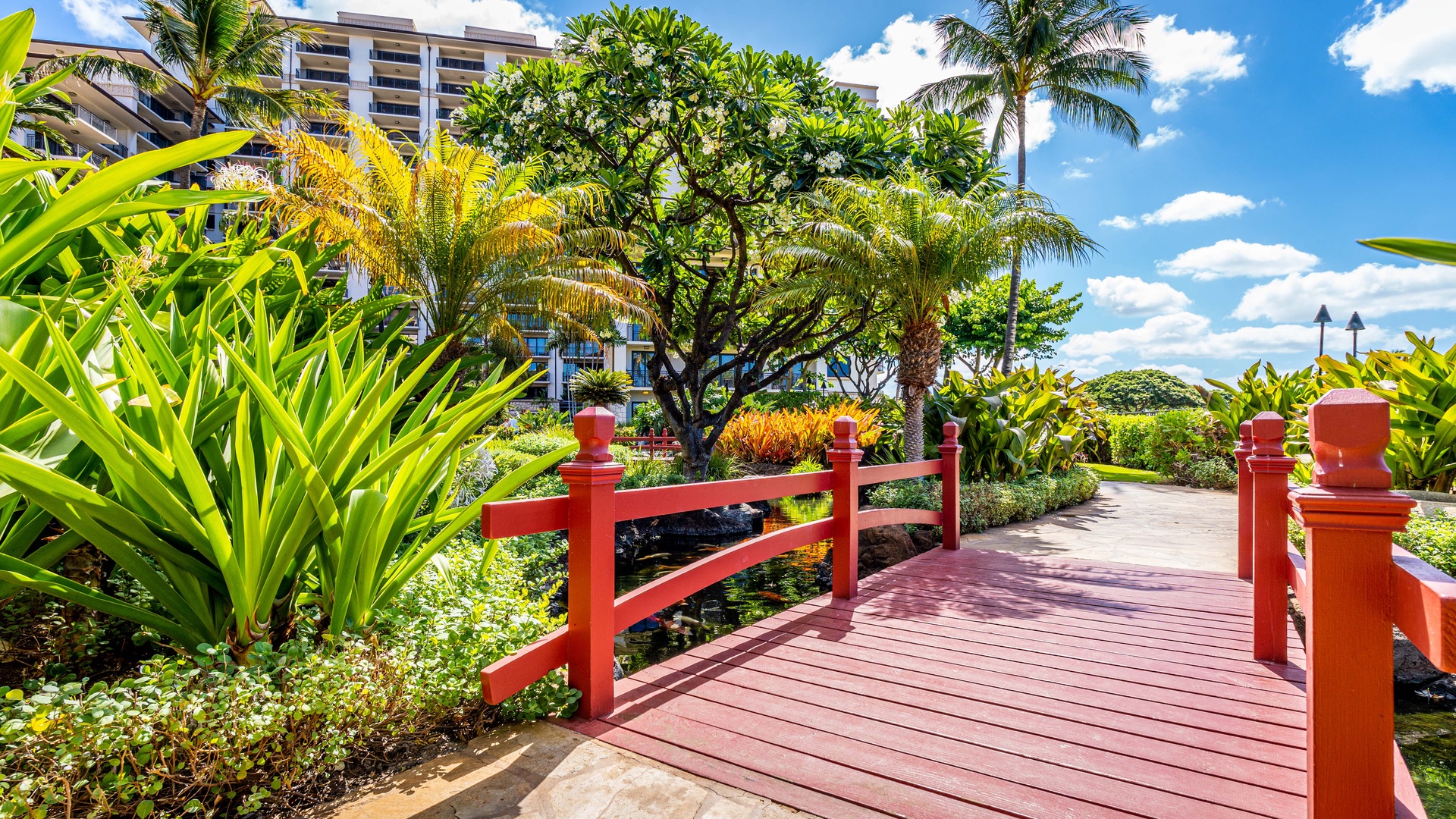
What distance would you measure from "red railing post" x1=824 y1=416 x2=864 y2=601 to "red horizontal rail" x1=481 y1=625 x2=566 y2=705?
2094 mm

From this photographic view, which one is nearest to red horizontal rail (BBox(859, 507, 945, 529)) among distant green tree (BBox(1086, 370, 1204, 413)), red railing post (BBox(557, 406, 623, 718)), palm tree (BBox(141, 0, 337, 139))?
red railing post (BBox(557, 406, 623, 718))

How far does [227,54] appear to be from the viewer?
19.4 metres

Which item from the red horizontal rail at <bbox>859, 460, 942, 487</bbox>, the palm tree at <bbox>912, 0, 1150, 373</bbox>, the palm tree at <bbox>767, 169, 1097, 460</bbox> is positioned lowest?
the red horizontal rail at <bbox>859, 460, 942, 487</bbox>

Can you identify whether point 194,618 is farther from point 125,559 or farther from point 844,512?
point 844,512

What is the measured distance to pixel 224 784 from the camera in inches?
70.9

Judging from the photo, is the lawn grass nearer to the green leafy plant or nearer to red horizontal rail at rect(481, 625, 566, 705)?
red horizontal rail at rect(481, 625, 566, 705)

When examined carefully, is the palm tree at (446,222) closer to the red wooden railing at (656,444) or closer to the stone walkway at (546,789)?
the stone walkway at (546,789)

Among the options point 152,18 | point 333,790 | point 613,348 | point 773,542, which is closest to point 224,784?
point 333,790

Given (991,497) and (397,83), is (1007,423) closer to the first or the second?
(991,497)

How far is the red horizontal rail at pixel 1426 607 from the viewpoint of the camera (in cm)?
112

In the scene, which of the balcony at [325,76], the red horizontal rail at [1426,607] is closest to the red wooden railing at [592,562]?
the red horizontal rail at [1426,607]

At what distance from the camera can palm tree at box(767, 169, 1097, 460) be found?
896 centimetres

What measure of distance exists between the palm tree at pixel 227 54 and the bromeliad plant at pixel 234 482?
1880 centimetres

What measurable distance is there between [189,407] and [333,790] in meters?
1.22
